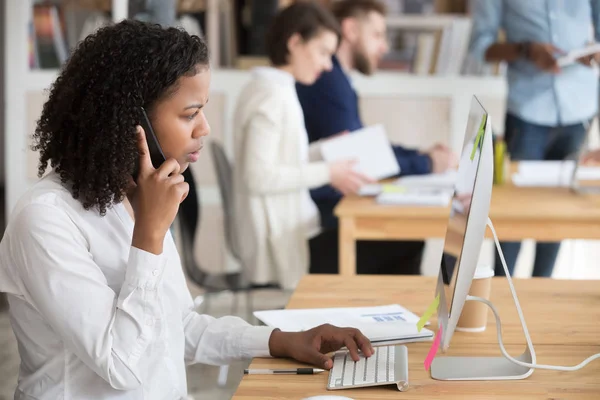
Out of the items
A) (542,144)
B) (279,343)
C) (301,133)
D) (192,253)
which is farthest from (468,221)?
(542,144)

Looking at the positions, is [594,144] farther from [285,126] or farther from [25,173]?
[25,173]

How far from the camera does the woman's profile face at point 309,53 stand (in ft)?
10.8

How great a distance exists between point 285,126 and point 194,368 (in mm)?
1029

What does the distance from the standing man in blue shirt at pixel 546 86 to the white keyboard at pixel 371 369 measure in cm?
229

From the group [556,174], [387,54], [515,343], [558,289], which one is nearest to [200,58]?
[515,343]

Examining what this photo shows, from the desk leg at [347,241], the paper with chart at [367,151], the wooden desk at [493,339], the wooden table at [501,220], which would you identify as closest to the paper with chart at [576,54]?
the wooden table at [501,220]

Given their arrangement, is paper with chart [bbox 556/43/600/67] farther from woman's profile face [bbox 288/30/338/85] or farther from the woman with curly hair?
the woman with curly hair

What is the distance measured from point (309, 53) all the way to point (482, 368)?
2.09m

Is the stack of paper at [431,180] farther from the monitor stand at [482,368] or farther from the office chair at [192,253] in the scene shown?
the monitor stand at [482,368]

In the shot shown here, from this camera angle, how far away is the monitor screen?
1219 millimetres

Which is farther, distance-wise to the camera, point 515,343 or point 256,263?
point 256,263

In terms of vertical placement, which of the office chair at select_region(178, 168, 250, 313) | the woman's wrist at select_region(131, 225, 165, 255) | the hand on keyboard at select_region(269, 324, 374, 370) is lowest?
the office chair at select_region(178, 168, 250, 313)

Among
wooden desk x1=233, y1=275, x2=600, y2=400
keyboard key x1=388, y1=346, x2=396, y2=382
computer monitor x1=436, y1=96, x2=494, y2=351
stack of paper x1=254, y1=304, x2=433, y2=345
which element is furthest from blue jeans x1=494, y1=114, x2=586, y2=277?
computer monitor x1=436, y1=96, x2=494, y2=351

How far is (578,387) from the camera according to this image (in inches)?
51.0
